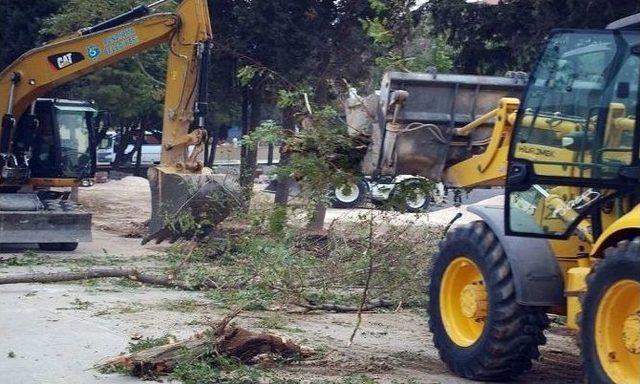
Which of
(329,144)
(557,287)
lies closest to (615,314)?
(557,287)

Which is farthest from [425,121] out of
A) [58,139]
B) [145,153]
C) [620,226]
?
[145,153]

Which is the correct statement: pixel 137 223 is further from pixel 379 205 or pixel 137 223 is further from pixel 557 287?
pixel 557 287

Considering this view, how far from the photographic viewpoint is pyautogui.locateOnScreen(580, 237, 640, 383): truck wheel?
7.26 m

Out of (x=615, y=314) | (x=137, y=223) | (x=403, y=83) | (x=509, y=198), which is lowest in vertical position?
(x=137, y=223)

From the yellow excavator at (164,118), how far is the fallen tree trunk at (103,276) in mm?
2175

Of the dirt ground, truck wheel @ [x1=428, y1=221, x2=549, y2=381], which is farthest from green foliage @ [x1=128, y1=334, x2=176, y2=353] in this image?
truck wheel @ [x1=428, y1=221, x2=549, y2=381]

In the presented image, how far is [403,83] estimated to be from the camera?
954 centimetres

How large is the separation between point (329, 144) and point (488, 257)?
206 centimetres

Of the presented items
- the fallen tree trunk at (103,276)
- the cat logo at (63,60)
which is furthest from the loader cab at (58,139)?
the fallen tree trunk at (103,276)

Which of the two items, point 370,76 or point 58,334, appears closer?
point 58,334

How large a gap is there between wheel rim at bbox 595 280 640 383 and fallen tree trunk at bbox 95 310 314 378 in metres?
2.87

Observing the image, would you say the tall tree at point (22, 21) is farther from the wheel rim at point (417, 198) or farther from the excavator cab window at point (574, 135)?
the excavator cab window at point (574, 135)

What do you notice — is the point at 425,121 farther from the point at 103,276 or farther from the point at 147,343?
the point at 103,276

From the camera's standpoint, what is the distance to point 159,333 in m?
10.9
